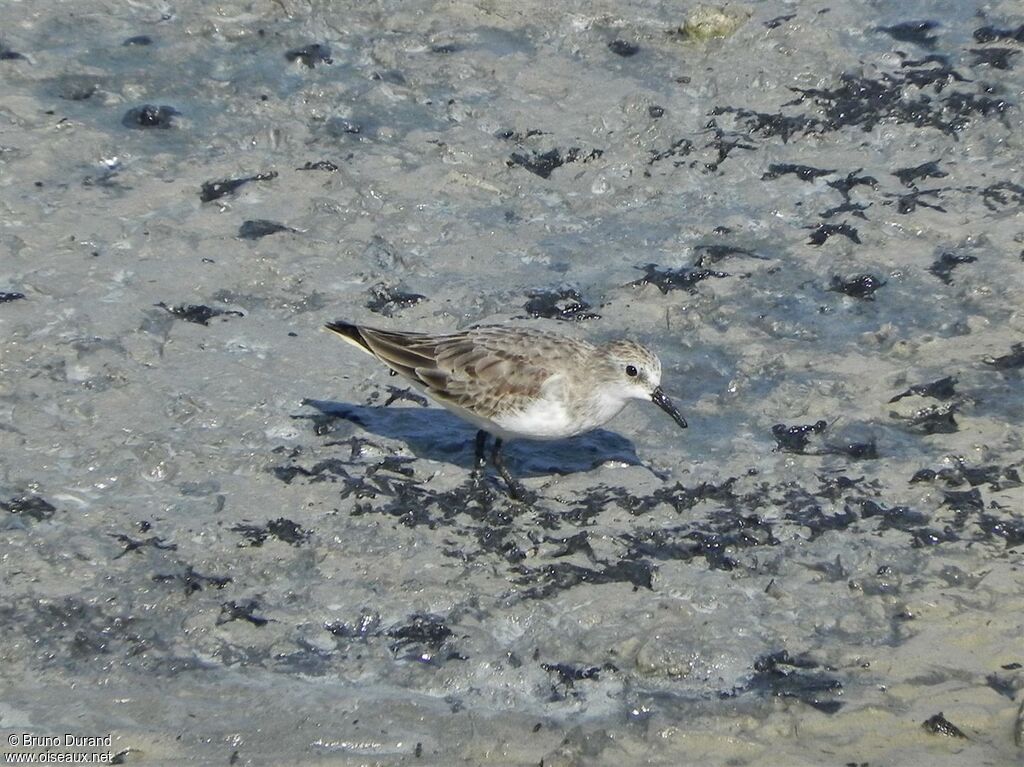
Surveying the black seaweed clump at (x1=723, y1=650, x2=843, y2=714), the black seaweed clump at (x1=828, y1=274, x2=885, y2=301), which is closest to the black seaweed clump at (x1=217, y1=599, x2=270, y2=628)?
the black seaweed clump at (x1=723, y1=650, x2=843, y2=714)

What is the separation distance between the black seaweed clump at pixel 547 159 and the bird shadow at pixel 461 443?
2.46 meters

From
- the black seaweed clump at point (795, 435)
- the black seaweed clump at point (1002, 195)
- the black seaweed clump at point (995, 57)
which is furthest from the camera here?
the black seaweed clump at point (995, 57)

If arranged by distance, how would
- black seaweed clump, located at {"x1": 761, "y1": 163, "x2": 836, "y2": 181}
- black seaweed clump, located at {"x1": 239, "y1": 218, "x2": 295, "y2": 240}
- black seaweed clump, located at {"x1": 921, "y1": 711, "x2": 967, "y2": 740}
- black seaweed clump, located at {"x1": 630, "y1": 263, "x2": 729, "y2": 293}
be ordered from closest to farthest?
black seaweed clump, located at {"x1": 921, "y1": 711, "x2": 967, "y2": 740}, black seaweed clump, located at {"x1": 630, "y1": 263, "x2": 729, "y2": 293}, black seaweed clump, located at {"x1": 239, "y1": 218, "x2": 295, "y2": 240}, black seaweed clump, located at {"x1": 761, "y1": 163, "x2": 836, "y2": 181}

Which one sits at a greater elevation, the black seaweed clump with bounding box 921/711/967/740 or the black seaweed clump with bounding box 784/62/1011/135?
the black seaweed clump with bounding box 784/62/1011/135

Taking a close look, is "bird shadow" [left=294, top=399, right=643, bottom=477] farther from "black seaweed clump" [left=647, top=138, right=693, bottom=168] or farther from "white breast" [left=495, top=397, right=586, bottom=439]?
"black seaweed clump" [left=647, top=138, right=693, bottom=168]

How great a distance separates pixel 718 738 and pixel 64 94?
22.7 feet

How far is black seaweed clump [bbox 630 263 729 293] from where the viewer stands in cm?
888

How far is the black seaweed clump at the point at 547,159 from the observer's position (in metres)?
9.86

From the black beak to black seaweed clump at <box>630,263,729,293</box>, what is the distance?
1547 millimetres

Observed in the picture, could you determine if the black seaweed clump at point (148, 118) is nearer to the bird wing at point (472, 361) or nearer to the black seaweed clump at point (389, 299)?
the black seaweed clump at point (389, 299)

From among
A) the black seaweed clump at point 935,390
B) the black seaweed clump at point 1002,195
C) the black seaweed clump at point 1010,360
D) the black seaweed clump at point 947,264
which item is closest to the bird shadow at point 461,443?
the black seaweed clump at point 935,390

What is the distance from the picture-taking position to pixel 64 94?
10195mm

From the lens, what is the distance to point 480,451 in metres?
7.67

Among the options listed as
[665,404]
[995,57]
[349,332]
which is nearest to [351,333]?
[349,332]
